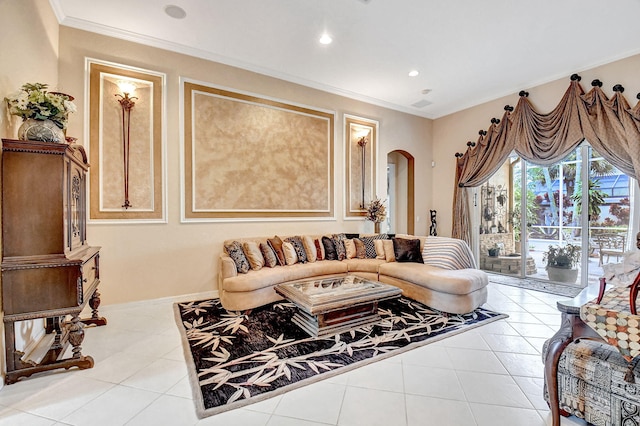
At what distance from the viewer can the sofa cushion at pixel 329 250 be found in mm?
4477

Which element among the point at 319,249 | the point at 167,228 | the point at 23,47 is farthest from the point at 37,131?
the point at 319,249

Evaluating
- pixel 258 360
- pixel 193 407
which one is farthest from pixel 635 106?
pixel 193 407

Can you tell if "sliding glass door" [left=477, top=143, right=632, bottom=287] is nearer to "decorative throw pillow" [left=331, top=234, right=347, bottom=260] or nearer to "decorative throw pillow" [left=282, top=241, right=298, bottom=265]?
"decorative throw pillow" [left=331, top=234, right=347, bottom=260]

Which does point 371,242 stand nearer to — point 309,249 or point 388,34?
point 309,249

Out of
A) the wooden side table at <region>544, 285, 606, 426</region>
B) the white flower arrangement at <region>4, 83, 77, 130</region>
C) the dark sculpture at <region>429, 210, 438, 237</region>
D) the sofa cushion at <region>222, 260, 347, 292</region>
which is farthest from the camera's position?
the dark sculpture at <region>429, 210, 438, 237</region>

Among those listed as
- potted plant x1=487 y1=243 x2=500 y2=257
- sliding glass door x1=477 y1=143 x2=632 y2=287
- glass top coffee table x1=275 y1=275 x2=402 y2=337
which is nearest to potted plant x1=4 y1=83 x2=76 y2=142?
glass top coffee table x1=275 y1=275 x2=402 y2=337

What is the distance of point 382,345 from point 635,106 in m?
4.50

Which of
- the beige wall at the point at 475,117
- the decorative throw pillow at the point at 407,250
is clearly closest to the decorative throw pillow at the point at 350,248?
the decorative throw pillow at the point at 407,250

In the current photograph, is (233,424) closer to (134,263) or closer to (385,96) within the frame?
(134,263)

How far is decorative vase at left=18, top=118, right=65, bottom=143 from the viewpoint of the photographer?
6.86ft

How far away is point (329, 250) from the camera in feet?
14.8

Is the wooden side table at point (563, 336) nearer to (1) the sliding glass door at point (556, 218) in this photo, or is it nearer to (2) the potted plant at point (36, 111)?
(2) the potted plant at point (36, 111)

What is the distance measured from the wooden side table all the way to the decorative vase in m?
3.52

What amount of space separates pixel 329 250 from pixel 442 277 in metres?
1.75
